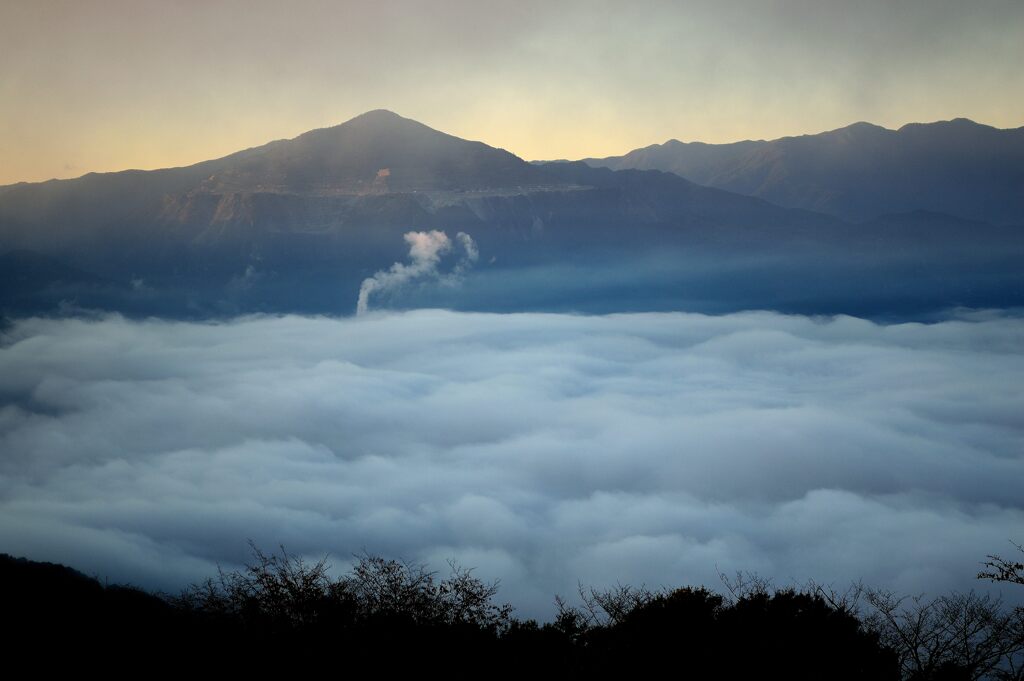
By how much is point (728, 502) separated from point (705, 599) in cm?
17136

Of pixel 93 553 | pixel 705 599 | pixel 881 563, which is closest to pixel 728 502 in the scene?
A: pixel 881 563

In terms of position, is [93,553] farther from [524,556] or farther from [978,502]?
[978,502]

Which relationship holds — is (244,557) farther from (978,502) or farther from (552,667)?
(978,502)

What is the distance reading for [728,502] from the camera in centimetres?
19250

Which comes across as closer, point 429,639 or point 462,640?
point 429,639

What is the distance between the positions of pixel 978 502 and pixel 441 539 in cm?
12412

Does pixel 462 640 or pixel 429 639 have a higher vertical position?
pixel 429 639

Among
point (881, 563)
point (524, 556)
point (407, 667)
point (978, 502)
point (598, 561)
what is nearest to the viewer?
point (407, 667)

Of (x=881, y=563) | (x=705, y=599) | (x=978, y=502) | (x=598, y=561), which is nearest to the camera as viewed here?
(x=705, y=599)

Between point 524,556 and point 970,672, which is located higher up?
point 970,672

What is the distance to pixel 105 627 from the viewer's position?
27.8 m

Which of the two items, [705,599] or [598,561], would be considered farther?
[598,561]

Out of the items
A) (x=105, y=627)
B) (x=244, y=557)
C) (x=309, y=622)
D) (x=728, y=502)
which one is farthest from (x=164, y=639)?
(x=728, y=502)

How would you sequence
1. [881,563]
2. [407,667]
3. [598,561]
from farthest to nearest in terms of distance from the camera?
[598,561] → [881,563] → [407,667]
